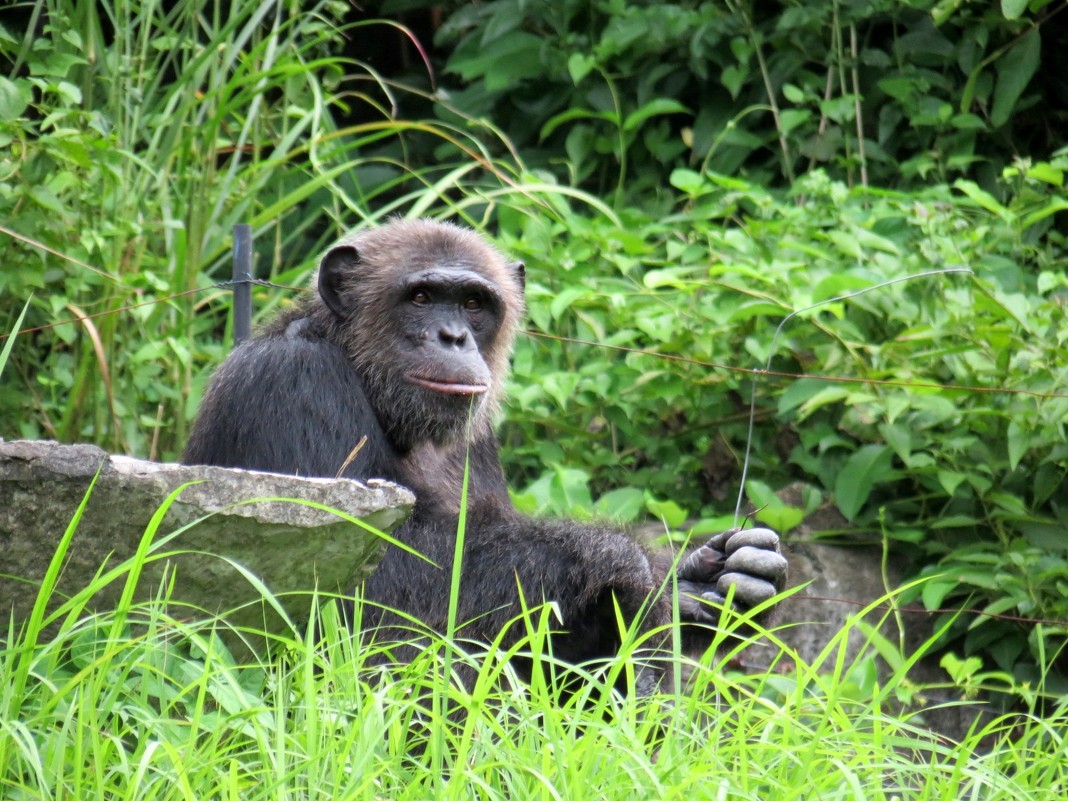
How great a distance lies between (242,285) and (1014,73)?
425 cm

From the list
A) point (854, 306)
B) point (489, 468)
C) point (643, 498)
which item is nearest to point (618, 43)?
point (854, 306)

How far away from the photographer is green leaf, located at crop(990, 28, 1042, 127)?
6.76m

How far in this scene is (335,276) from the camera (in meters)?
4.11

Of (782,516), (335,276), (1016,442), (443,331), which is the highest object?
(335,276)

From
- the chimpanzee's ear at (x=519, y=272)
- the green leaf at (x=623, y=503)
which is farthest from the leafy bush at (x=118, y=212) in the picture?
the green leaf at (x=623, y=503)

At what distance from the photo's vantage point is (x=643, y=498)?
5109mm

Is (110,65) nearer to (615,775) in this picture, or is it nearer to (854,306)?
(854,306)

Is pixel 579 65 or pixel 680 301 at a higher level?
pixel 579 65

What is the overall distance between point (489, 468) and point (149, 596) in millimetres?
1684

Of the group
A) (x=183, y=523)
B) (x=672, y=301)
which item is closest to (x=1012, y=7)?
(x=672, y=301)

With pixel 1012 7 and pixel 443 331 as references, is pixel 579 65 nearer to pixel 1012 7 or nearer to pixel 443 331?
pixel 1012 7

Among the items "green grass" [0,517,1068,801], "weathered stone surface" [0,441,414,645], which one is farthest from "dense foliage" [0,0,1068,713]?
"green grass" [0,517,1068,801]

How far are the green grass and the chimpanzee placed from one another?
709 millimetres

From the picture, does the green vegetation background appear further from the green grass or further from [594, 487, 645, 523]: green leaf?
the green grass
